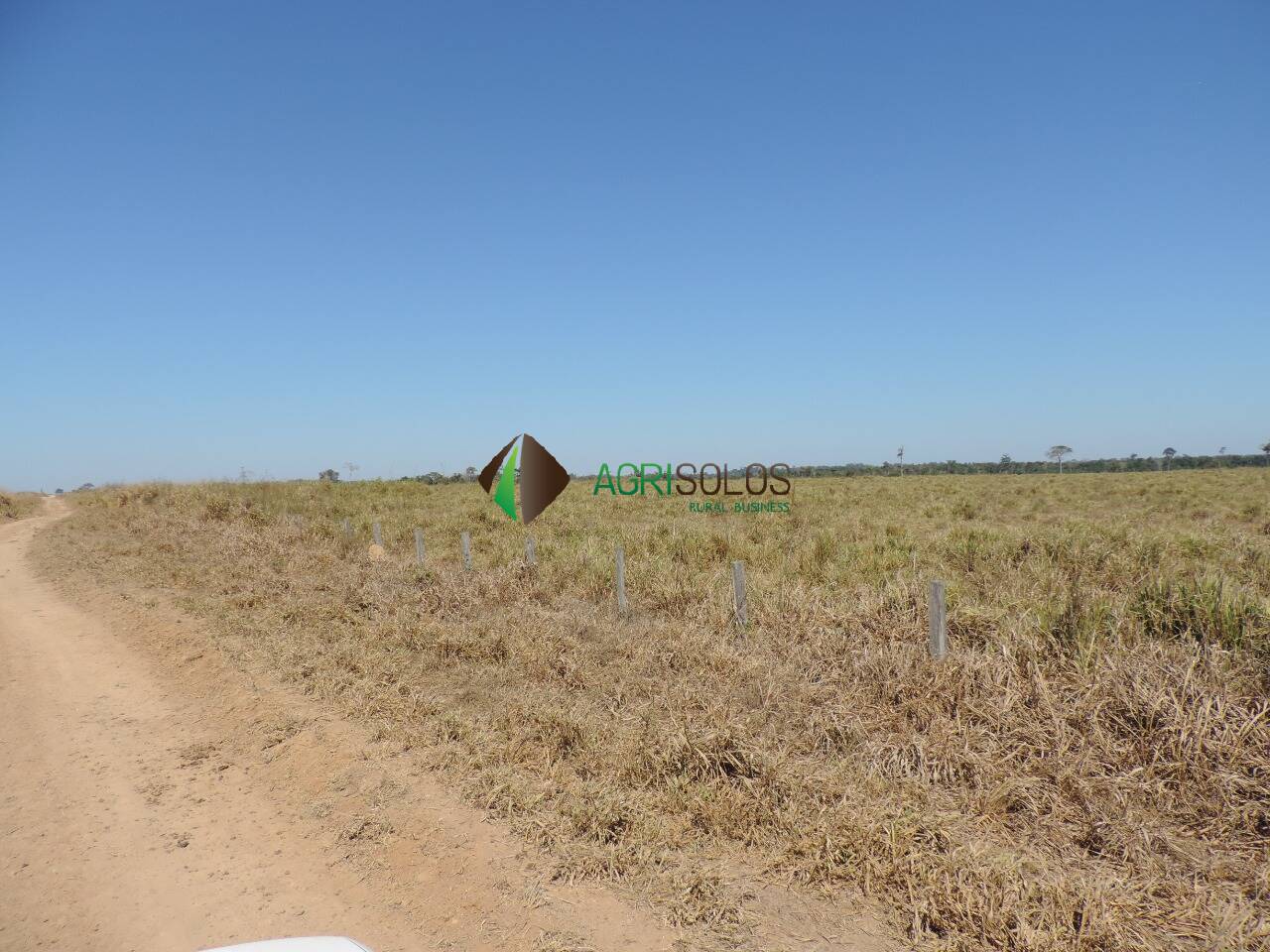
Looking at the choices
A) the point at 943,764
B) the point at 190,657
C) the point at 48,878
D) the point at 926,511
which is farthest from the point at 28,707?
the point at 926,511

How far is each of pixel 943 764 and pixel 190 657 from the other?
8107 mm

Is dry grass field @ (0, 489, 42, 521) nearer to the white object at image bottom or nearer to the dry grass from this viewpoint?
the dry grass

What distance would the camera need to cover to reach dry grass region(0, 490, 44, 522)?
24.0m

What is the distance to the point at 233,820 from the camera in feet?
14.7

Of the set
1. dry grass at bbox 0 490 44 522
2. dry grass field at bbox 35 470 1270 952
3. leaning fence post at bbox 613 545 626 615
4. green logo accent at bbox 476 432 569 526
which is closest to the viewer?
dry grass field at bbox 35 470 1270 952

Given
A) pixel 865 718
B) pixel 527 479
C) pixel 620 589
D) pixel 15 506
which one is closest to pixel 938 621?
pixel 865 718

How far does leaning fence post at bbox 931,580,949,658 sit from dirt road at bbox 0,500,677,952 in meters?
3.95

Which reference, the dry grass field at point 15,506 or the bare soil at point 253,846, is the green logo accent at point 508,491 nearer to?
the bare soil at point 253,846

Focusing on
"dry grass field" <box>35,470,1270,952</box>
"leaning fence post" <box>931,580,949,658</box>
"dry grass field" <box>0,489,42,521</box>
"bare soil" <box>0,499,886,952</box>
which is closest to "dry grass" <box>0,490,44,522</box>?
"dry grass field" <box>0,489,42,521</box>

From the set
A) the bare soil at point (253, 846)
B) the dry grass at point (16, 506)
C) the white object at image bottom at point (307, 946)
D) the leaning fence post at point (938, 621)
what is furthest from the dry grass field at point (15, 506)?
the leaning fence post at point (938, 621)

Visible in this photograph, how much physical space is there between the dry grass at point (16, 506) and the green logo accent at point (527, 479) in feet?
58.4

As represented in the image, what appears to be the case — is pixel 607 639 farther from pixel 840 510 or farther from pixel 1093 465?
pixel 1093 465

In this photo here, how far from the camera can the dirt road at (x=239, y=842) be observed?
11.3 ft

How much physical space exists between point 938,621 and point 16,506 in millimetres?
33792
